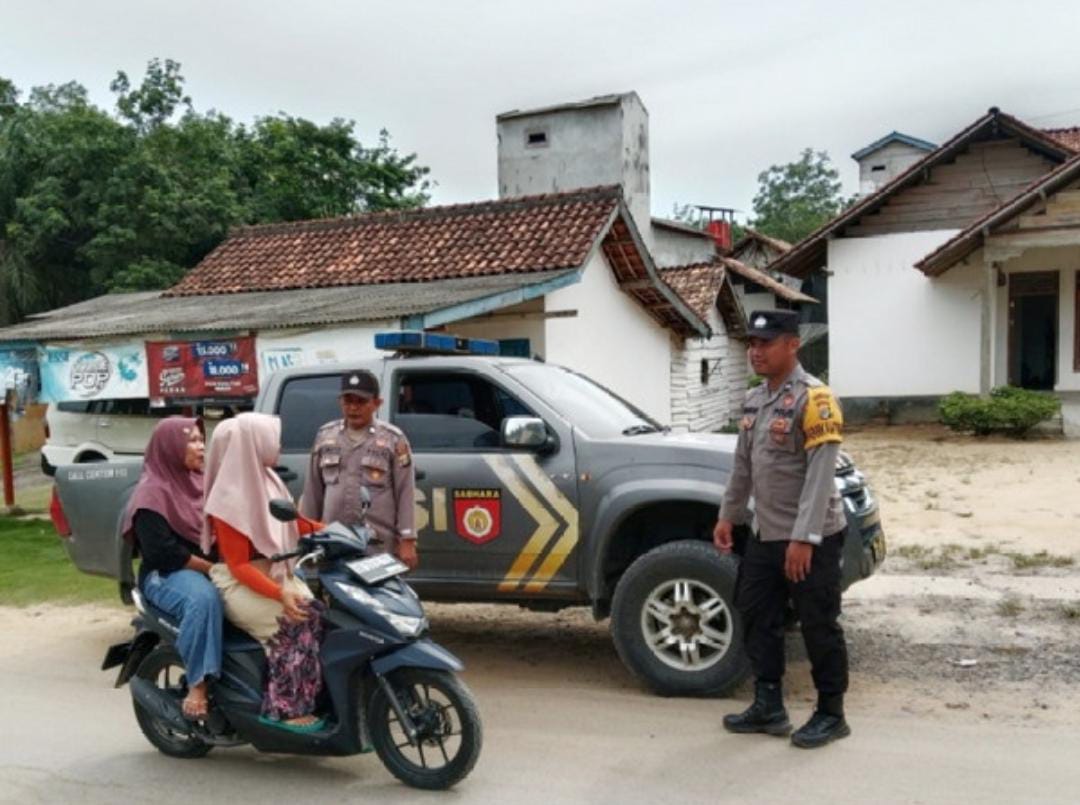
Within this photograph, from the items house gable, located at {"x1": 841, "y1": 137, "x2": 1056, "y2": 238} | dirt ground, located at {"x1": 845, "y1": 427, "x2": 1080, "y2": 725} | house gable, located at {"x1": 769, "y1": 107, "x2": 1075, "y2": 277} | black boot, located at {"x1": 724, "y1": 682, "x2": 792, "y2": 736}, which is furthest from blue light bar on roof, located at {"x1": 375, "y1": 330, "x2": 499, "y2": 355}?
house gable, located at {"x1": 841, "y1": 137, "x2": 1056, "y2": 238}

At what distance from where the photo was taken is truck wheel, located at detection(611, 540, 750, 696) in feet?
16.9

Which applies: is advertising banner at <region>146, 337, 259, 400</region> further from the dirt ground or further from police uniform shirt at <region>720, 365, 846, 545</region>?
police uniform shirt at <region>720, 365, 846, 545</region>

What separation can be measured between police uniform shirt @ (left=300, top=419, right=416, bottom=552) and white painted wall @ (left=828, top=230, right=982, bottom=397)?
58.8ft

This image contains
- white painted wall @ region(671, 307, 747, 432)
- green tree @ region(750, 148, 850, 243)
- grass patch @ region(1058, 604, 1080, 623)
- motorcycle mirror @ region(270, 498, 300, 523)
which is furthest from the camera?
green tree @ region(750, 148, 850, 243)

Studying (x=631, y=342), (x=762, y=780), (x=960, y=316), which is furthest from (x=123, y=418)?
(x=960, y=316)

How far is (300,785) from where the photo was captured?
4285 millimetres

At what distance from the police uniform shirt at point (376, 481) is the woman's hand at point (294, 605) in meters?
1.05

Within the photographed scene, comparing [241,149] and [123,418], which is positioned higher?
[241,149]

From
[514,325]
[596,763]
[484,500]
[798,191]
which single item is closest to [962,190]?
[514,325]

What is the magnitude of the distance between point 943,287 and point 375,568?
63.3ft

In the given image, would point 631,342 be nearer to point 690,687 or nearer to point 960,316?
point 960,316

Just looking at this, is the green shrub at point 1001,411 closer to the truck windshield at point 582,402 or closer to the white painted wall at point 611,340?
the white painted wall at point 611,340

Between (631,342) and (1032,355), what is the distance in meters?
9.37

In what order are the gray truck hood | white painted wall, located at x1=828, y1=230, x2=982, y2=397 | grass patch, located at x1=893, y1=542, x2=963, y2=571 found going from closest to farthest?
the gray truck hood, grass patch, located at x1=893, y1=542, x2=963, y2=571, white painted wall, located at x1=828, y1=230, x2=982, y2=397
